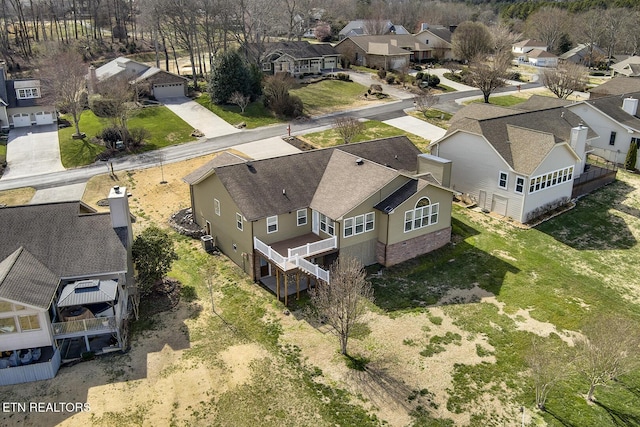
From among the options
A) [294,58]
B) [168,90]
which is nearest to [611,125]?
[294,58]

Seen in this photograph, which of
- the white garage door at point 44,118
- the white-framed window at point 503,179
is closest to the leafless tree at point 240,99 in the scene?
the white garage door at point 44,118

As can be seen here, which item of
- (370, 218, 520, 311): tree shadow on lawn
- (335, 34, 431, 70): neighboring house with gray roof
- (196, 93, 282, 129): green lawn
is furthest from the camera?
(335, 34, 431, 70): neighboring house with gray roof

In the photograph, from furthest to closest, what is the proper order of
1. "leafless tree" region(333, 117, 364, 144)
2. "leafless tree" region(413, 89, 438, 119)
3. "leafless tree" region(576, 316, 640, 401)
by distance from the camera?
"leafless tree" region(413, 89, 438, 119) < "leafless tree" region(333, 117, 364, 144) < "leafless tree" region(576, 316, 640, 401)

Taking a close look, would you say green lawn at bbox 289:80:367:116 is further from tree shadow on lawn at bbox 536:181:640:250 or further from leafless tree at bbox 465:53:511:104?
tree shadow on lawn at bbox 536:181:640:250

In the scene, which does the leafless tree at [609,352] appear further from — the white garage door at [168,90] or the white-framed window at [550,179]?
the white garage door at [168,90]

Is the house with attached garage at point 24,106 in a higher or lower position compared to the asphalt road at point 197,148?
higher

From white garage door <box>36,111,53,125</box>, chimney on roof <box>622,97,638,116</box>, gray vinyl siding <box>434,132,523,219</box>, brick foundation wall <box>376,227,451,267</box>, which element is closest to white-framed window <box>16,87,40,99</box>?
white garage door <box>36,111,53,125</box>
